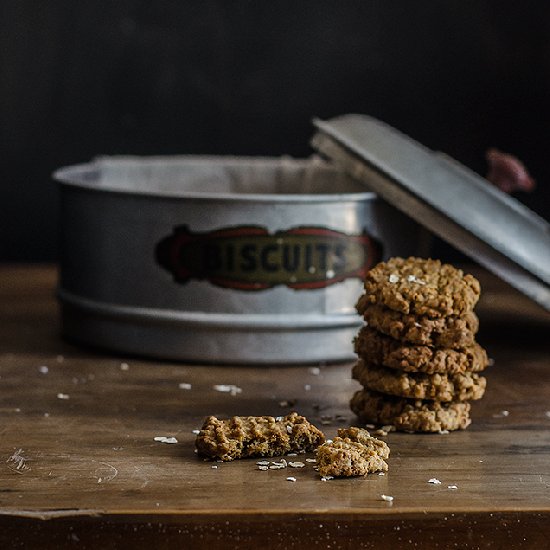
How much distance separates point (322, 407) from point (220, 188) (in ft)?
1.73

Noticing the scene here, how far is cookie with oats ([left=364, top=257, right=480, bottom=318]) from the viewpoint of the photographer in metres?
0.91

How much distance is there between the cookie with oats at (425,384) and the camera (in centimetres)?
92

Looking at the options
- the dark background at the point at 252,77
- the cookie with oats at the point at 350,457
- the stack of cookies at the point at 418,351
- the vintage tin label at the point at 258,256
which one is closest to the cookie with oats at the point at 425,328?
the stack of cookies at the point at 418,351

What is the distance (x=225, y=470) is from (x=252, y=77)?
3.70 ft

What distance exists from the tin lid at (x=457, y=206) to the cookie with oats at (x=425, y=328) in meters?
0.19

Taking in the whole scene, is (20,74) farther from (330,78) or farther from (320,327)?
(320,327)

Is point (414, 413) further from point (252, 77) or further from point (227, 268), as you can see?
point (252, 77)

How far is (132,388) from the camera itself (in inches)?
42.4

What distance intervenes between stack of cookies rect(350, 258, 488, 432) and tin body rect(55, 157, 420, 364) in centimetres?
20

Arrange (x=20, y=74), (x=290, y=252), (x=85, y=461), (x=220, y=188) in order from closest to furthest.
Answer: (x=85, y=461), (x=290, y=252), (x=220, y=188), (x=20, y=74)

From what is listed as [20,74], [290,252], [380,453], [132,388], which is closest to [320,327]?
[290,252]

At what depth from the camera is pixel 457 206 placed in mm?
1115

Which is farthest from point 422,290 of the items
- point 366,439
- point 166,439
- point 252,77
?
point 252,77

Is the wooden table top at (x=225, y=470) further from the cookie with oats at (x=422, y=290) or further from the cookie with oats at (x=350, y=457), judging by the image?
the cookie with oats at (x=422, y=290)
